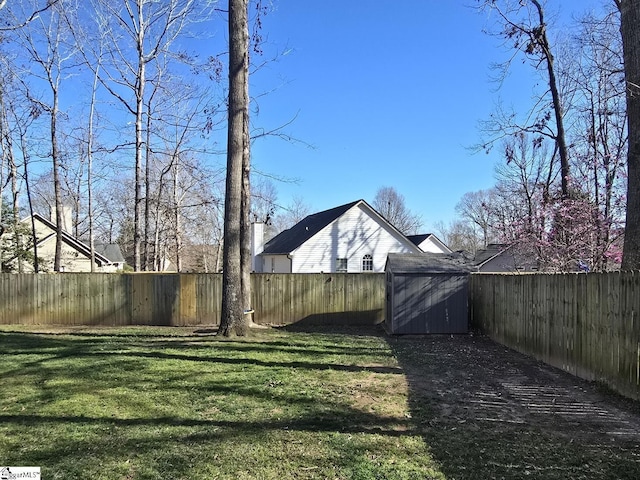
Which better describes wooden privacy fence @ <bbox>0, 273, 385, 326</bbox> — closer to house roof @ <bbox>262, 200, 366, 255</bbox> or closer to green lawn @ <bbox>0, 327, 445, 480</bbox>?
green lawn @ <bbox>0, 327, 445, 480</bbox>

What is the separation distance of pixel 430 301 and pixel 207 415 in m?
7.83

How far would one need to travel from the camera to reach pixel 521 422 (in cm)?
445

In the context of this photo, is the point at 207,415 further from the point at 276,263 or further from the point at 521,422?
the point at 276,263

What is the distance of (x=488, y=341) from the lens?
33.4 feet

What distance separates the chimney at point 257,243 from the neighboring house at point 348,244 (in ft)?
0.70

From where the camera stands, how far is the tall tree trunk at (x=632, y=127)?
19.9ft

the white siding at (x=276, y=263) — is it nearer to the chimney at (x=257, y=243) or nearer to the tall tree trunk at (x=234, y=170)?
the chimney at (x=257, y=243)

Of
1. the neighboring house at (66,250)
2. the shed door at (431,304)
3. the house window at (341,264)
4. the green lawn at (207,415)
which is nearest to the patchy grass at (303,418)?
the green lawn at (207,415)

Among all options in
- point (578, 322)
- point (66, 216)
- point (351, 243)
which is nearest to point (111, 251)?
point (66, 216)

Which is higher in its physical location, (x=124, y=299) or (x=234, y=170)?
(x=234, y=170)

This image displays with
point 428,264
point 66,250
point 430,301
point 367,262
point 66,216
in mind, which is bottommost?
point 430,301

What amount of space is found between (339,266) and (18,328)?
49.7ft

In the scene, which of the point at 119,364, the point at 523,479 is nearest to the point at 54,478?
the point at 523,479

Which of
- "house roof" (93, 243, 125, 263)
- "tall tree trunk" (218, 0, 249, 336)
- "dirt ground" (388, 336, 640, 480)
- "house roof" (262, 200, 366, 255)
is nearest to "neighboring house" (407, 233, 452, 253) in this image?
"house roof" (262, 200, 366, 255)
